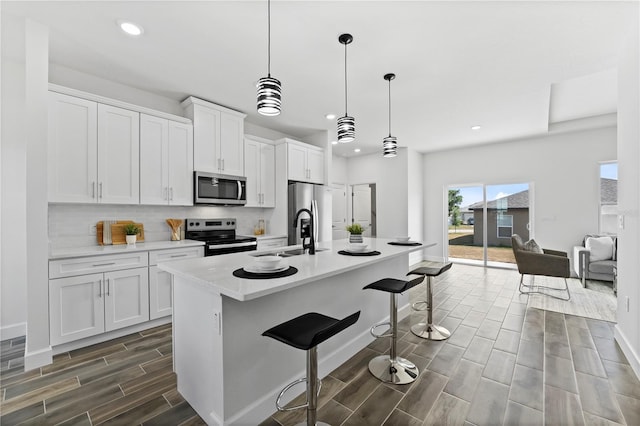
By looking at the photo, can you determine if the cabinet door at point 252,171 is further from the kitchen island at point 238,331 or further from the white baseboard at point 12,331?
the white baseboard at point 12,331

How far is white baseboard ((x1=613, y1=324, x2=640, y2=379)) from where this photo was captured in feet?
7.01

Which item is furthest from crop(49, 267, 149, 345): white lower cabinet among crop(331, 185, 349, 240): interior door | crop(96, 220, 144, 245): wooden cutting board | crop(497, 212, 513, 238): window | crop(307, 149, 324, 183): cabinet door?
crop(497, 212, 513, 238): window

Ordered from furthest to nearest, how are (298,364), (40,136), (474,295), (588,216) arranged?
(588,216)
(474,295)
(40,136)
(298,364)

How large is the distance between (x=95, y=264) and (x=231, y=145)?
7.19 ft

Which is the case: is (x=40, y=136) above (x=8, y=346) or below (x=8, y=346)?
above

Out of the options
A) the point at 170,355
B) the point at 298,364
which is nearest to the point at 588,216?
the point at 298,364

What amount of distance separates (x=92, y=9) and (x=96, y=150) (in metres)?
1.31

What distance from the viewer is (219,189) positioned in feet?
12.8

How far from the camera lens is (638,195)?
2.14m

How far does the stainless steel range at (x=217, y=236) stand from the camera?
11.3 ft

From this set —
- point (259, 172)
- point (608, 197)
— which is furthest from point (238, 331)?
point (608, 197)

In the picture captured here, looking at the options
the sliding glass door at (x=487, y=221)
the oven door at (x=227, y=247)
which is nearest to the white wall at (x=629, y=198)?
the sliding glass door at (x=487, y=221)

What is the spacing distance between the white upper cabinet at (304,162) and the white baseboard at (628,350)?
4148 millimetres

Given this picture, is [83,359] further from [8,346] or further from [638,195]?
[638,195]
